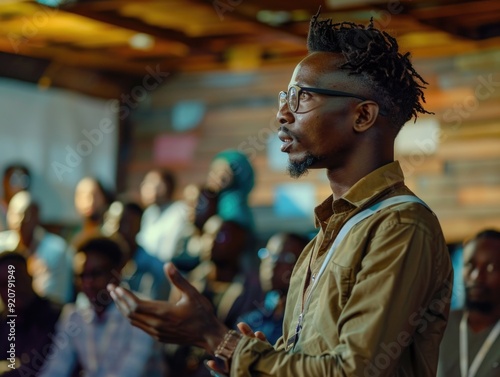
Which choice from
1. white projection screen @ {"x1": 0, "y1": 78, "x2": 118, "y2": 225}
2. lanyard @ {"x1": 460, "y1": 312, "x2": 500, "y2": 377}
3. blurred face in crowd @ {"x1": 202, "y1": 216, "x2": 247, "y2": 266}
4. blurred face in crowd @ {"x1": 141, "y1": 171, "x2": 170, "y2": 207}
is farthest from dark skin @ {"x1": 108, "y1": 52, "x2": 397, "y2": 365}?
white projection screen @ {"x1": 0, "y1": 78, "x2": 118, "y2": 225}

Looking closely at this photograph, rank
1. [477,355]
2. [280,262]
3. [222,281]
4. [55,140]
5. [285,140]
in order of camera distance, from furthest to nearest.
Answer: [55,140] → [222,281] → [280,262] → [477,355] → [285,140]

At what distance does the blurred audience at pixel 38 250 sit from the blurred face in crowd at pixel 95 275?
3.66 ft

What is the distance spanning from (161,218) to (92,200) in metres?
0.57

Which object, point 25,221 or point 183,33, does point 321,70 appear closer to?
point 25,221

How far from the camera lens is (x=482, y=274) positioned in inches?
200

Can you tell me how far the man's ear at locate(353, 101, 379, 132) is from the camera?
245 centimetres

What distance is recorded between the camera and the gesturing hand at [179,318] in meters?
2.29

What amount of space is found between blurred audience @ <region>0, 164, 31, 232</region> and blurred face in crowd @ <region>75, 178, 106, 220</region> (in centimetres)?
58

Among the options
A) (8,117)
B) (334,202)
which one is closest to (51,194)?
(8,117)

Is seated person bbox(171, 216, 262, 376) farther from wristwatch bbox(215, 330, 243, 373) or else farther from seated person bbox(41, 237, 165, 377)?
wristwatch bbox(215, 330, 243, 373)

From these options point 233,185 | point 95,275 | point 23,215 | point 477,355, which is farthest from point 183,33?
point 477,355

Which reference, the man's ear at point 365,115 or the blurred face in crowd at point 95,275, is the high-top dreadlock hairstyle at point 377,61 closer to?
the man's ear at point 365,115

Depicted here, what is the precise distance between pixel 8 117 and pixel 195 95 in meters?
1.85

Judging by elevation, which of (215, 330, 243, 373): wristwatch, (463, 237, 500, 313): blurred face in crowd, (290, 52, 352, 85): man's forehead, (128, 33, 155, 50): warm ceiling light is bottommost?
(463, 237, 500, 313): blurred face in crowd
